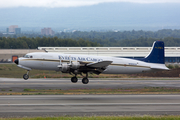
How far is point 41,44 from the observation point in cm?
14825

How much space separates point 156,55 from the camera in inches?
1730

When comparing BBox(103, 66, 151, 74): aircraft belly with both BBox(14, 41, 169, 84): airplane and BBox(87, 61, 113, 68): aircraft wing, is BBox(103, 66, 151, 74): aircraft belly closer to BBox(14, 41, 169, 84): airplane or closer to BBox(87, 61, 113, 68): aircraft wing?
BBox(14, 41, 169, 84): airplane

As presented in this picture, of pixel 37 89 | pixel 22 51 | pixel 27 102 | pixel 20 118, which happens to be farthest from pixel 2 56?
pixel 20 118

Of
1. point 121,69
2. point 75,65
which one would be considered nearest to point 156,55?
point 121,69

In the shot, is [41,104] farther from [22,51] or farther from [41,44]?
[41,44]

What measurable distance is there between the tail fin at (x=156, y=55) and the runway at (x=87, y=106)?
1445 cm

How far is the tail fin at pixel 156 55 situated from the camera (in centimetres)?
4369

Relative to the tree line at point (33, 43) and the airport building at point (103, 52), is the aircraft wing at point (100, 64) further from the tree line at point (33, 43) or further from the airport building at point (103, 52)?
the tree line at point (33, 43)

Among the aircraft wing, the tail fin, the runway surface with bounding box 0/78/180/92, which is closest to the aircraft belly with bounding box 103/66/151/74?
the tail fin

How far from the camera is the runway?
22750 mm

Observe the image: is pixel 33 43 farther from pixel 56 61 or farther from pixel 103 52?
pixel 56 61

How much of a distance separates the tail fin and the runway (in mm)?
14453

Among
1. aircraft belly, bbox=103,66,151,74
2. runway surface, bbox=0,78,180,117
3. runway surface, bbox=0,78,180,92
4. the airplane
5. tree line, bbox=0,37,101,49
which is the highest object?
tree line, bbox=0,37,101,49

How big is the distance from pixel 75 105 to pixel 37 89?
53.2 ft
